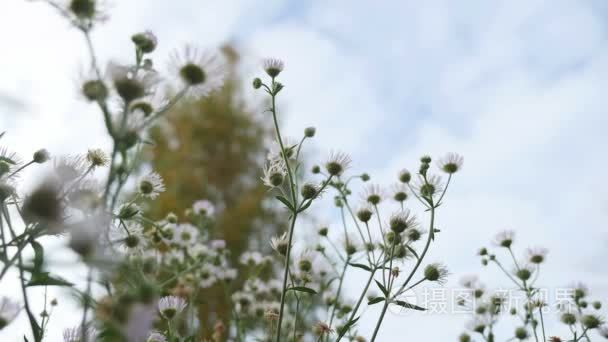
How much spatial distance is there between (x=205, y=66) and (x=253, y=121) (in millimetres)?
11125

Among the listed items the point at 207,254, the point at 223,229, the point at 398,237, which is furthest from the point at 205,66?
the point at 223,229

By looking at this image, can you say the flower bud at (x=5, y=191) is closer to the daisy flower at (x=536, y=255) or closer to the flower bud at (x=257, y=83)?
the flower bud at (x=257, y=83)

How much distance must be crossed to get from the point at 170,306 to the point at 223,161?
33.1 ft

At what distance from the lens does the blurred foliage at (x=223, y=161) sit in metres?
10.6

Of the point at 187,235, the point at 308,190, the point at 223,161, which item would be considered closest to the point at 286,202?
the point at 308,190

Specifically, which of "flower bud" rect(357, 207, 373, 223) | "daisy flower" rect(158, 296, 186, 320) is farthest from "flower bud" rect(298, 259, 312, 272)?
"daisy flower" rect(158, 296, 186, 320)

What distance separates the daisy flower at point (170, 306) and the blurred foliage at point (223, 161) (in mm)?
8419

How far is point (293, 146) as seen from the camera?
6.89 ft

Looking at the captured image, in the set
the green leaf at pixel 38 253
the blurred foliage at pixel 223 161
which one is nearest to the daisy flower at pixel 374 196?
the green leaf at pixel 38 253

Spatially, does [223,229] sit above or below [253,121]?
below

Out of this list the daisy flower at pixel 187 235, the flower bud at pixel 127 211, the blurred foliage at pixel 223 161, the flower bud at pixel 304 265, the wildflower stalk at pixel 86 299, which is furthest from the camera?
the blurred foliage at pixel 223 161

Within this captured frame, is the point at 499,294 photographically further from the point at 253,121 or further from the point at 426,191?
the point at 253,121

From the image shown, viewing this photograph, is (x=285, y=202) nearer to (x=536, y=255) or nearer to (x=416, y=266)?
(x=416, y=266)

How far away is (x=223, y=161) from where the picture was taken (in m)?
11.7
